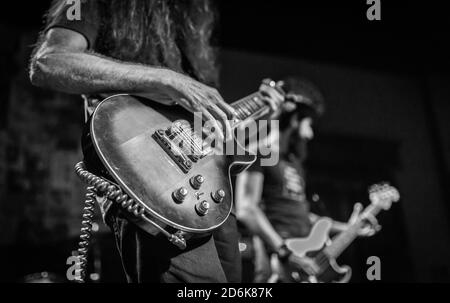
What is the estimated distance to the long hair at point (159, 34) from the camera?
141 centimetres

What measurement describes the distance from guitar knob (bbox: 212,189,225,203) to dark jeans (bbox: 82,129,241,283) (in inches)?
4.7

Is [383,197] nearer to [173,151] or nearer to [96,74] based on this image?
[173,151]

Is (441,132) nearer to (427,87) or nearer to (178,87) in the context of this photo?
(427,87)

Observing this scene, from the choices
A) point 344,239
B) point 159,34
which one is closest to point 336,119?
point 344,239

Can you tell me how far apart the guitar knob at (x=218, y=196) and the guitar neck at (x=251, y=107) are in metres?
0.43

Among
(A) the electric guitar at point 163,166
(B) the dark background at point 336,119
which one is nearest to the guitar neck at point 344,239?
(B) the dark background at point 336,119

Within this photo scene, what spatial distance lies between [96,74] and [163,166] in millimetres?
369

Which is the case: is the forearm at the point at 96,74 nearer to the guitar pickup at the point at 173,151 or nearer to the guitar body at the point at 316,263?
the guitar pickup at the point at 173,151

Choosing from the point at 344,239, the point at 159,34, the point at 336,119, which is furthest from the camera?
the point at 336,119

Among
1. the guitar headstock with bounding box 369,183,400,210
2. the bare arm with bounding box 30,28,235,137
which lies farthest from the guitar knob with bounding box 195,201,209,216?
the guitar headstock with bounding box 369,183,400,210

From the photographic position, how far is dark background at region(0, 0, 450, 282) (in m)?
4.52

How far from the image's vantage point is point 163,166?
1.08 metres

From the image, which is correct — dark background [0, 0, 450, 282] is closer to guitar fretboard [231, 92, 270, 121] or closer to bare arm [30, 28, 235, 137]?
Result: guitar fretboard [231, 92, 270, 121]
